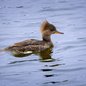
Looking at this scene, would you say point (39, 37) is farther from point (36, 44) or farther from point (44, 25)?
point (36, 44)

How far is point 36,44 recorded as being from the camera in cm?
1271

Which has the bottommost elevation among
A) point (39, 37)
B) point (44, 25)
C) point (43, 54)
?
point (43, 54)

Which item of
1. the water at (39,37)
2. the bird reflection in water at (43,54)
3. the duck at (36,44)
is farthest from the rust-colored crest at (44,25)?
the bird reflection in water at (43,54)

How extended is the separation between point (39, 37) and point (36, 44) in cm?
147

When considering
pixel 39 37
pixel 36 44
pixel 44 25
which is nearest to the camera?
pixel 36 44

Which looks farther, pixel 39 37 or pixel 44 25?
pixel 39 37

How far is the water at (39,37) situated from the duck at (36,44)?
0.26 m

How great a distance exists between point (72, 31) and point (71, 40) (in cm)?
102

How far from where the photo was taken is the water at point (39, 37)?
9797 mm

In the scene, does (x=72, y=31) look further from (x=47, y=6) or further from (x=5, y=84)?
(x=5, y=84)

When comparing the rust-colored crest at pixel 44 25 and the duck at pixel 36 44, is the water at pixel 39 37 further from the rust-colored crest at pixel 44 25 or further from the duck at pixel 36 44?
the rust-colored crest at pixel 44 25

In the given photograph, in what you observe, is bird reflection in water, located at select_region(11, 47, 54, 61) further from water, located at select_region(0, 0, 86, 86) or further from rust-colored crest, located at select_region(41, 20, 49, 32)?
rust-colored crest, located at select_region(41, 20, 49, 32)

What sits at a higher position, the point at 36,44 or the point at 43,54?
the point at 36,44

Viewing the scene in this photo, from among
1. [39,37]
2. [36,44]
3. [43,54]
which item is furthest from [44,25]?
[43,54]
